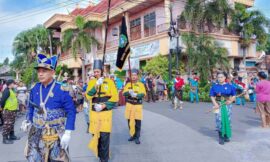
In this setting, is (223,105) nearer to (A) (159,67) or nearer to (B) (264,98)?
(B) (264,98)

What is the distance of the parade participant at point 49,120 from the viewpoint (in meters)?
3.86

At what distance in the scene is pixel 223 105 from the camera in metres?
7.34

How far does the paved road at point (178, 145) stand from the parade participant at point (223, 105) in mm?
288

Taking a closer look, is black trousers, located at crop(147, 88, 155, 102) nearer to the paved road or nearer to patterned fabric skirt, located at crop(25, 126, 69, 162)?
the paved road

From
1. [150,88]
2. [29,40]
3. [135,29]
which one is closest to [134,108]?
[150,88]

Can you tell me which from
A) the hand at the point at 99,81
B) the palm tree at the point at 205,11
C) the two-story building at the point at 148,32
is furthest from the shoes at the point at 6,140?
the palm tree at the point at 205,11

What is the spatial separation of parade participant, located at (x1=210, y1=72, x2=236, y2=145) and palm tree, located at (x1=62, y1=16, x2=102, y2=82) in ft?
78.7

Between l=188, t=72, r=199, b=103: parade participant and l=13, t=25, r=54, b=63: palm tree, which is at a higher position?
l=13, t=25, r=54, b=63: palm tree

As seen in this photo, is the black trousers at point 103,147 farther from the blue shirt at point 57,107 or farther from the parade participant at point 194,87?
the parade participant at point 194,87

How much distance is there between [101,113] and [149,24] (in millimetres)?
21802

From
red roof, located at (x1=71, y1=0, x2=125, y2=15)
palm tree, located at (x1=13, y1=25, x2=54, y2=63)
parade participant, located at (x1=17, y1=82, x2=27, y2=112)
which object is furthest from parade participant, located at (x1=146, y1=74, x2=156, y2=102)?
palm tree, located at (x1=13, y1=25, x2=54, y2=63)

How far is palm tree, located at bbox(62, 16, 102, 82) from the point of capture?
3019 cm

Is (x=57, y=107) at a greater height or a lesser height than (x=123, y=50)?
lesser

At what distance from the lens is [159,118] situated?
1162cm
